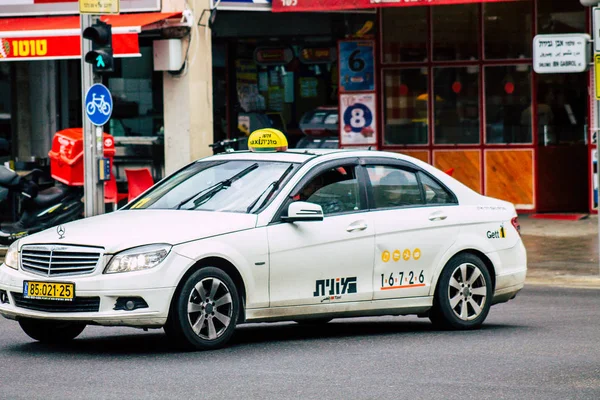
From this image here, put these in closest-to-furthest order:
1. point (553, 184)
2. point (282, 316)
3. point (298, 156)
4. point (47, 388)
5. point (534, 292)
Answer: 1. point (47, 388)
2. point (282, 316)
3. point (298, 156)
4. point (534, 292)
5. point (553, 184)

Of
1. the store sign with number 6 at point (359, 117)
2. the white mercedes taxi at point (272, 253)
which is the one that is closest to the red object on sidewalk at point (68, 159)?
the store sign with number 6 at point (359, 117)

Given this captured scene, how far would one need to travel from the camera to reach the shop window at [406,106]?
22688 mm

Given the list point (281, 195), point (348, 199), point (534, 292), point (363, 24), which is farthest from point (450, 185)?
point (363, 24)

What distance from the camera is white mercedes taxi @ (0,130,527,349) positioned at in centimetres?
875

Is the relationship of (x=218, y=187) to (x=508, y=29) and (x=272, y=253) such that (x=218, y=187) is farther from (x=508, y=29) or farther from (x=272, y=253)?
(x=508, y=29)

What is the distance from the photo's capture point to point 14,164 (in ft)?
68.2

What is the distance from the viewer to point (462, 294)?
10.5 meters

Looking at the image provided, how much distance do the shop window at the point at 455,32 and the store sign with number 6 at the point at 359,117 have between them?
1.43m

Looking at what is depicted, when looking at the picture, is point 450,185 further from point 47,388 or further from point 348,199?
point 47,388

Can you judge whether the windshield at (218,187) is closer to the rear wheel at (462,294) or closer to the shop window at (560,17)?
the rear wheel at (462,294)

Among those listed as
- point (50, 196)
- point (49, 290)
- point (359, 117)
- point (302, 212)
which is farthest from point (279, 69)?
point (49, 290)

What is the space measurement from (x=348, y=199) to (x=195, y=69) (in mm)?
10998

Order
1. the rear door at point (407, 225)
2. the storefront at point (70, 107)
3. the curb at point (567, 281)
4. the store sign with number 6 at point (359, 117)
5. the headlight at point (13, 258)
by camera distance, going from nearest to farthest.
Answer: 1. the headlight at point (13, 258)
2. the rear door at point (407, 225)
3. the curb at point (567, 281)
4. the storefront at point (70, 107)
5. the store sign with number 6 at point (359, 117)

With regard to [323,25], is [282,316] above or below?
below
